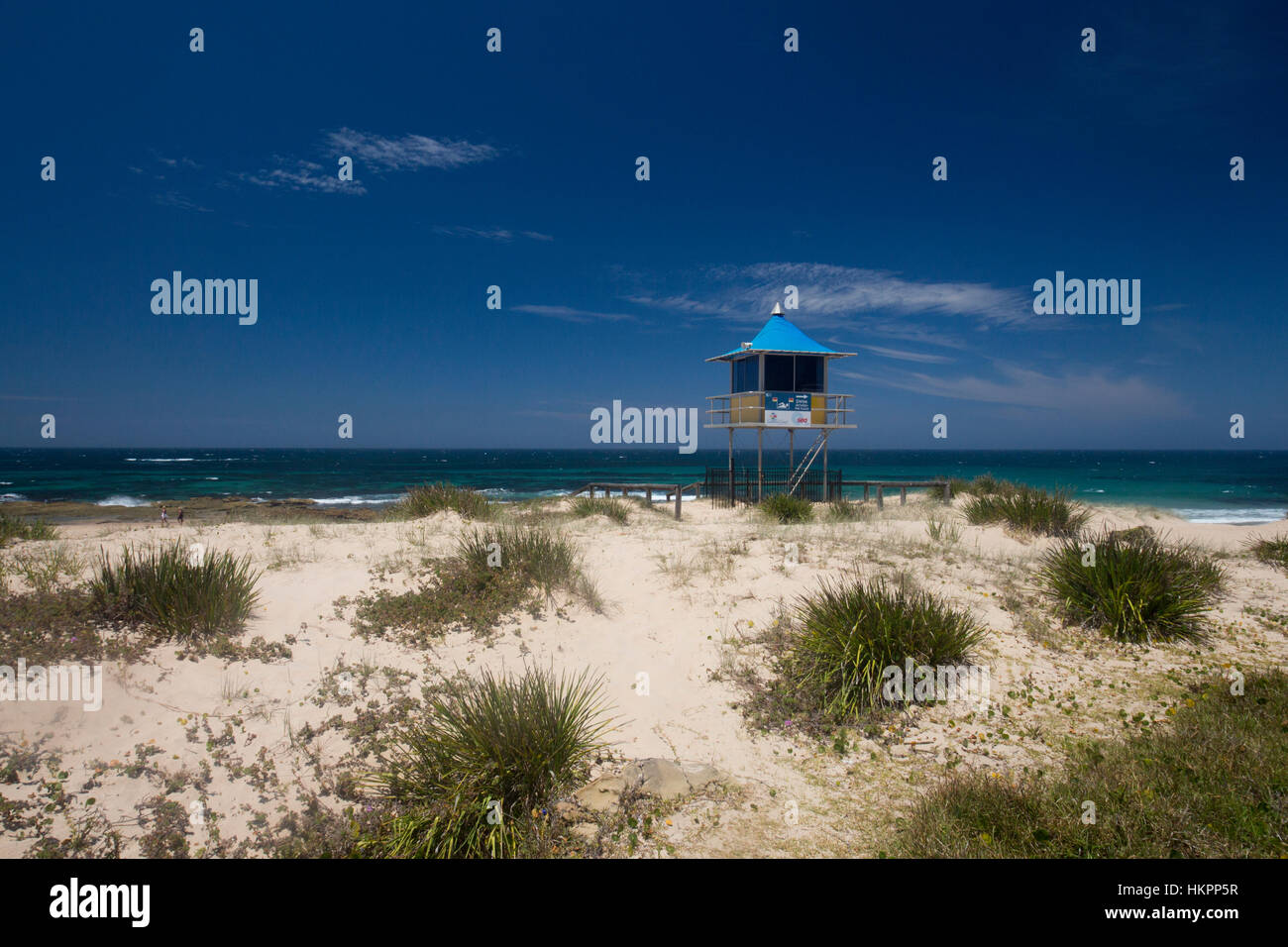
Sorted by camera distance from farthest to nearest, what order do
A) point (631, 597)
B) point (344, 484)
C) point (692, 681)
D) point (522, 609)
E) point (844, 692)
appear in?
point (344, 484) < point (631, 597) < point (522, 609) < point (692, 681) < point (844, 692)

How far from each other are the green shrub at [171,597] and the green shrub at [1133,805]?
7891 mm

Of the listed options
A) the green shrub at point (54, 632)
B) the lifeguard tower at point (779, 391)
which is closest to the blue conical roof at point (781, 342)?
the lifeguard tower at point (779, 391)

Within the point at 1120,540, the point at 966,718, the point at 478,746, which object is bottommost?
the point at 966,718

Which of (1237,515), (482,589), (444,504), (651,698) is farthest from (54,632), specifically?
(1237,515)

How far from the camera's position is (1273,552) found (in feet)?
39.7

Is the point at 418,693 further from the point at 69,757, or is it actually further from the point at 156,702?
the point at 69,757

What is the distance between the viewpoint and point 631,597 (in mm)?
10062

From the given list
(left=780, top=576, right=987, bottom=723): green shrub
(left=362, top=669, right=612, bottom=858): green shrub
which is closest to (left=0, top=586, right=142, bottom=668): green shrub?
(left=362, top=669, right=612, bottom=858): green shrub

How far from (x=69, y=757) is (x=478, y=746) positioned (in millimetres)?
3586

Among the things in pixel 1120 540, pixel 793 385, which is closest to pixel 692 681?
pixel 1120 540

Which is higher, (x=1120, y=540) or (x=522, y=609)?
(x=1120, y=540)

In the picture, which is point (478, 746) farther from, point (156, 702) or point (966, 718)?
point (966, 718)
